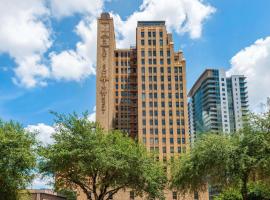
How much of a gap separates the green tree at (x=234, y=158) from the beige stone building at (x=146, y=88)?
7581 centimetres

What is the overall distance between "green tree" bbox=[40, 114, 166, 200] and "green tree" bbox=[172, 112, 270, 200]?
5.39 meters

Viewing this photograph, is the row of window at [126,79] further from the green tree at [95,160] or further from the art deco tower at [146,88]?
the green tree at [95,160]

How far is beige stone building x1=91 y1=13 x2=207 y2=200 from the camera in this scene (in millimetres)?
119000

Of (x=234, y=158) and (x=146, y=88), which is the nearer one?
(x=234, y=158)

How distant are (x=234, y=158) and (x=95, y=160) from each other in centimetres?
1393

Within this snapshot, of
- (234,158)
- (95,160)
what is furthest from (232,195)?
(95,160)

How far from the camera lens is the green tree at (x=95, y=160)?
40.1 metres

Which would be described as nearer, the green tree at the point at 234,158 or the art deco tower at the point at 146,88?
the green tree at the point at 234,158

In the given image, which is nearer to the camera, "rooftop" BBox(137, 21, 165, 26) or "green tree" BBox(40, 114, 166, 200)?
"green tree" BBox(40, 114, 166, 200)

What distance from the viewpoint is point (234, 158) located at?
3656 cm

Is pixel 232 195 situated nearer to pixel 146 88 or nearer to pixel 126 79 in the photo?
pixel 146 88

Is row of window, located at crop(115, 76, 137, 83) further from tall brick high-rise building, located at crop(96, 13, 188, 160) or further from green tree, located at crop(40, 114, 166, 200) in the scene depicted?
green tree, located at crop(40, 114, 166, 200)

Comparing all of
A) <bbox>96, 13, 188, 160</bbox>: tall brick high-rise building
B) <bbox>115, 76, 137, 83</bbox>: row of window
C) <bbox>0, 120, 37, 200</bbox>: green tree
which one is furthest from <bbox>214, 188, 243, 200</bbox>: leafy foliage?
<bbox>115, 76, 137, 83</bbox>: row of window

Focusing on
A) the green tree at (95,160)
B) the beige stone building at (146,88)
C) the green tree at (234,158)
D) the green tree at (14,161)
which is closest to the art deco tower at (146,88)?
the beige stone building at (146,88)
